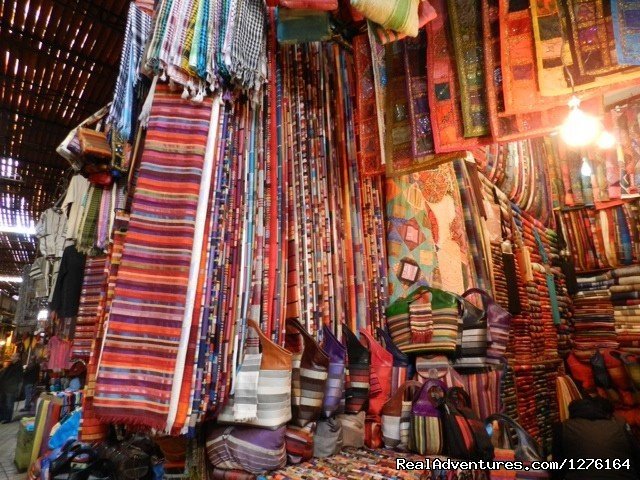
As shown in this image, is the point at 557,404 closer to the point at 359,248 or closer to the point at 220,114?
the point at 359,248

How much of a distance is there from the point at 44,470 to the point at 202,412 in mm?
1975

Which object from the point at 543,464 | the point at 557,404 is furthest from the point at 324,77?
the point at 557,404

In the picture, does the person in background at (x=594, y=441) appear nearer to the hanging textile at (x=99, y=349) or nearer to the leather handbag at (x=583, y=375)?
the leather handbag at (x=583, y=375)

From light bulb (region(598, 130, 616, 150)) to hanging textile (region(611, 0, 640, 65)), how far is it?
3.59m

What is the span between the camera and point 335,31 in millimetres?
2650

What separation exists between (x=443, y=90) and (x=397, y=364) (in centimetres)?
180

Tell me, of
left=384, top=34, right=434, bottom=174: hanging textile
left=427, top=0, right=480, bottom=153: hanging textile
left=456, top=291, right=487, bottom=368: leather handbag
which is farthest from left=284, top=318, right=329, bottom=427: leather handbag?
left=427, top=0, right=480, bottom=153: hanging textile

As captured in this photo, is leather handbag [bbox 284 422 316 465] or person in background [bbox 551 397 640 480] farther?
person in background [bbox 551 397 640 480]

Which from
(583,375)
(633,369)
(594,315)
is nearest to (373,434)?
(633,369)

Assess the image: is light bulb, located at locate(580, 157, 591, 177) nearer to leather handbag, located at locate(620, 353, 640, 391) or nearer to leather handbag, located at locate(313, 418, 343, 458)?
leather handbag, located at locate(620, 353, 640, 391)

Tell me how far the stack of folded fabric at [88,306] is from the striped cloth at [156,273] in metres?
2.85

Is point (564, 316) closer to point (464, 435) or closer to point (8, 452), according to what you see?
point (464, 435)

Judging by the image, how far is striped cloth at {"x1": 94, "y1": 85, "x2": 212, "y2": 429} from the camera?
1.60m

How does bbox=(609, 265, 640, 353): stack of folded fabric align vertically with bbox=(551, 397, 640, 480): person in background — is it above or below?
above
